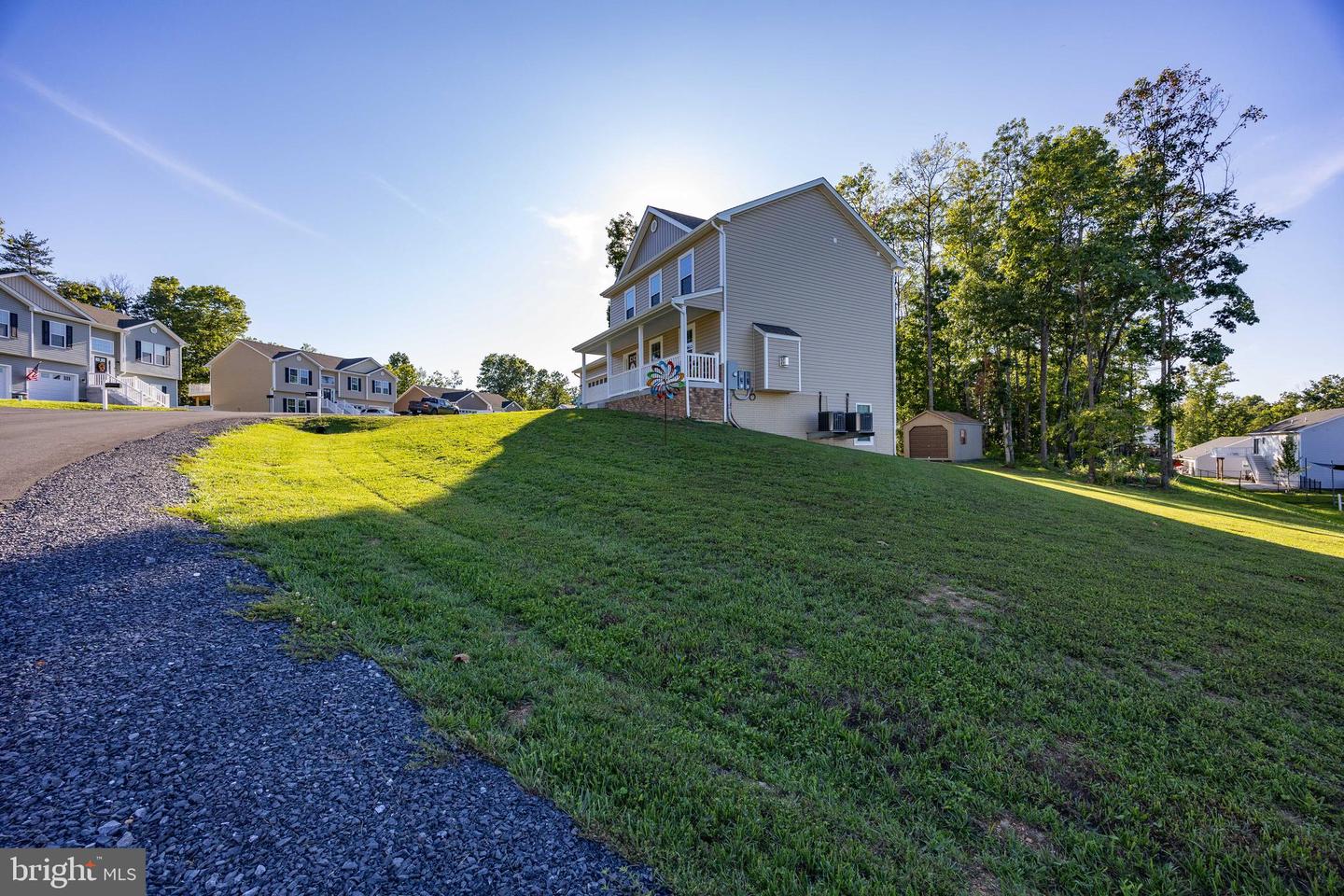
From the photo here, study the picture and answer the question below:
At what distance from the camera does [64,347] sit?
26.5 m

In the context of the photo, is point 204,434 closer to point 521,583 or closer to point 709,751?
point 521,583

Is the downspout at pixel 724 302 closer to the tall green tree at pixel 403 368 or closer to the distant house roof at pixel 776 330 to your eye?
the distant house roof at pixel 776 330

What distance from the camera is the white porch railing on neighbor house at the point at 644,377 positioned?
15.2 metres

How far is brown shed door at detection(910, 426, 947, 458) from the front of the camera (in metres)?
25.4

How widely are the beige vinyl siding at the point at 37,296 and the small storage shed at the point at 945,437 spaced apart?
149ft

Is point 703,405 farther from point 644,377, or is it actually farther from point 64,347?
point 64,347

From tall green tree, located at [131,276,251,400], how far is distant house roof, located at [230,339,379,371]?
7.49 meters

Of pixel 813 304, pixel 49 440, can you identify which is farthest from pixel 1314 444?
pixel 49 440

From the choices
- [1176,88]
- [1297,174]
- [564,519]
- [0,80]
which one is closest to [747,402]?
[564,519]

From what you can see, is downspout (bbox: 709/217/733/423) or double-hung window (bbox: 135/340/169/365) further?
double-hung window (bbox: 135/340/169/365)

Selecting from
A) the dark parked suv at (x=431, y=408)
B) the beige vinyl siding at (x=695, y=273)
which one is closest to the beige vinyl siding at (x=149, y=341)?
the dark parked suv at (x=431, y=408)

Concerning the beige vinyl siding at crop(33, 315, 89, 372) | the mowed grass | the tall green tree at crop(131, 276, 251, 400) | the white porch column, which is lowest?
the mowed grass

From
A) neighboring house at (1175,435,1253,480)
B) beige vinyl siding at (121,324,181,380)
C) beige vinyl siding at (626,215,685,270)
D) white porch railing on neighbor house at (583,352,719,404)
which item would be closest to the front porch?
white porch railing on neighbor house at (583,352,719,404)

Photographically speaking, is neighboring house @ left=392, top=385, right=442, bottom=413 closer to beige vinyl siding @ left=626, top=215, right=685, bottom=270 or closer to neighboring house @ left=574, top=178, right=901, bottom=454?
beige vinyl siding @ left=626, top=215, right=685, bottom=270
